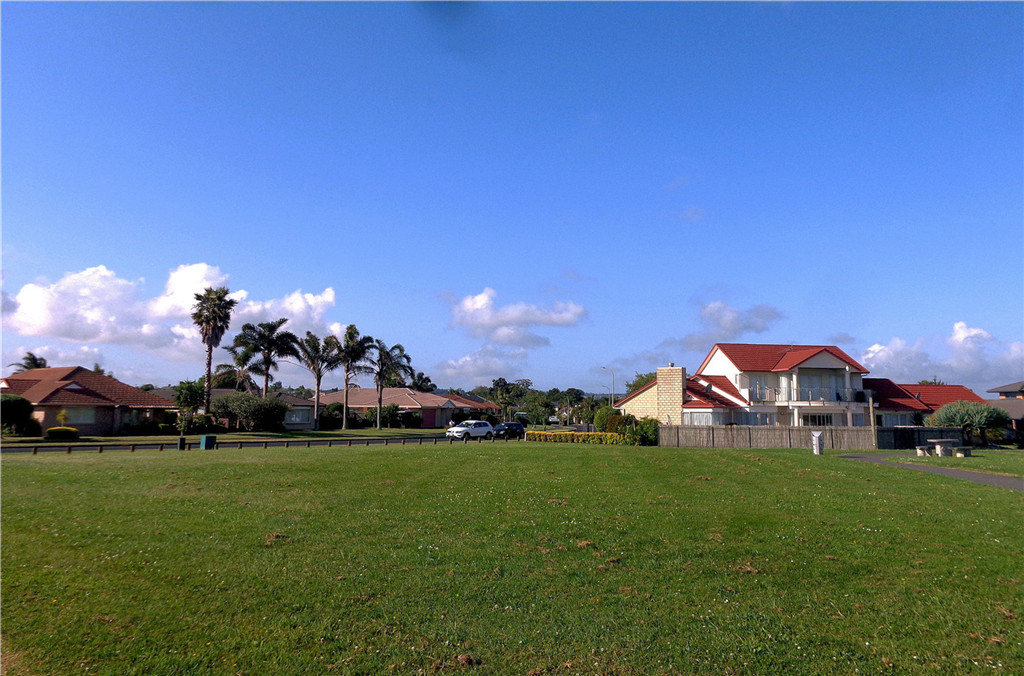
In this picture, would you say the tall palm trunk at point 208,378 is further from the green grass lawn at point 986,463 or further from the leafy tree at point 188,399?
the green grass lawn at point 986,463

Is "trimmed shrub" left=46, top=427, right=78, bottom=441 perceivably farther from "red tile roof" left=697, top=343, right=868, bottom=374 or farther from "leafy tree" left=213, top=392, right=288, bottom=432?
"red tile roof" left=697, top=343, right=868, bottom=374

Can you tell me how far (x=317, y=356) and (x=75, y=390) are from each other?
23525 millimetres

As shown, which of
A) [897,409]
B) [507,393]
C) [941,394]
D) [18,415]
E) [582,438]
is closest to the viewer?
[582,438]

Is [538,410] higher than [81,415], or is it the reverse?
[81,415]

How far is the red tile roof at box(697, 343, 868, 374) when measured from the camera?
5534 cm

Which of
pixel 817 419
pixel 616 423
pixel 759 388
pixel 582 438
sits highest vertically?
pixel 759 388

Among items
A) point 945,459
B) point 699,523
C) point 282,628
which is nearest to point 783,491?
point 699,523

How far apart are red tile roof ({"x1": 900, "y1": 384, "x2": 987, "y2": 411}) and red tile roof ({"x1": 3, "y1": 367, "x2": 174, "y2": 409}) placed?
75631 millimetres

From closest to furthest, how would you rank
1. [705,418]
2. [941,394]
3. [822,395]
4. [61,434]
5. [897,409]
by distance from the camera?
[61,434] < [822,395] < [705,418] < [897,409] < [941,394]

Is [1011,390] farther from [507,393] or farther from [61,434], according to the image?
[61,434]

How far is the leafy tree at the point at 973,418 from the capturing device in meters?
43.8

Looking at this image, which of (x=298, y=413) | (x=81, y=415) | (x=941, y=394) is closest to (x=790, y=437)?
(x=941, y=394)

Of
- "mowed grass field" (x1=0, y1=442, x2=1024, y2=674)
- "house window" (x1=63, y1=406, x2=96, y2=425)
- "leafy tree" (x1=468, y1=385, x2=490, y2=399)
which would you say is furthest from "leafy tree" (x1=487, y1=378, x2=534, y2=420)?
"mowed grass field" (x1=0, y1=442, x2=1024, y2=674)

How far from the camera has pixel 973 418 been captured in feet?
144
